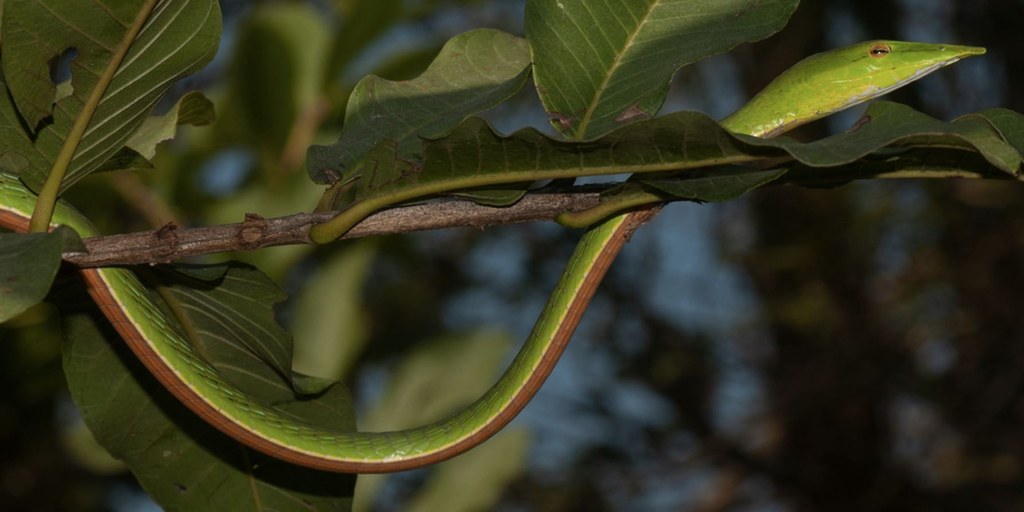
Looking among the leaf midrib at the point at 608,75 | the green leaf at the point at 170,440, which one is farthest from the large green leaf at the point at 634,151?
the green leaf at the point at 170,440

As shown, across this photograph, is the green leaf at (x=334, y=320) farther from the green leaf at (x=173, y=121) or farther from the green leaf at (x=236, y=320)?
the green leaf at (x=236, y=320)

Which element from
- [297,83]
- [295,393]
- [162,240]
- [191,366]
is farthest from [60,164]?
[297,83]

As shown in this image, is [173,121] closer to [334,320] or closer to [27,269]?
[27,269]

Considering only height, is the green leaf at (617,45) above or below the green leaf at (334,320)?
above

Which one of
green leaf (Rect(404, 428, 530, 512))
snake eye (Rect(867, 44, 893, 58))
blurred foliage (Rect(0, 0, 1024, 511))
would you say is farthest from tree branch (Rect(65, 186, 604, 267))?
blurred foliage (Rect(0, 0, 1024, 511))

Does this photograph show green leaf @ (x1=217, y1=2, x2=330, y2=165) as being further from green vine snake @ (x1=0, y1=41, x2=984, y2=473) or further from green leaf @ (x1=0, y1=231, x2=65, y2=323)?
green leaf @ (x1=0, y1=231, x2=65, y2=323)
